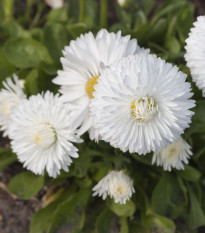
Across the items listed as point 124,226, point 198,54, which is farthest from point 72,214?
point 198,54

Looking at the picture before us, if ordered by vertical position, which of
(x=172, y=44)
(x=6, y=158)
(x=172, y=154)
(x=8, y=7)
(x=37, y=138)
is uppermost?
(x=8, y=7)

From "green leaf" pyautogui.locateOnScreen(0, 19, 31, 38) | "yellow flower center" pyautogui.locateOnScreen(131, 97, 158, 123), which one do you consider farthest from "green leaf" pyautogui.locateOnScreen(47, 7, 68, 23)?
"yellow flower center" pyautogui.locateOnScreen(131, 97, 158, 123)

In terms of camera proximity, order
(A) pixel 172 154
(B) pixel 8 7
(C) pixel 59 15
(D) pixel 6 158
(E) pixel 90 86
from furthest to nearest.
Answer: (B) pixel 8 7 < (C) pixel 59 15 < (D) pixel 6 158 < (A) pixel 172 154 < (E) pixel 90 86

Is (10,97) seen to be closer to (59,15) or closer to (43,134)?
(43,134)

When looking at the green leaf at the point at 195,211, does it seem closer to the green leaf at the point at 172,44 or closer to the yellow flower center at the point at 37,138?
the green leaf at the point at 172,44

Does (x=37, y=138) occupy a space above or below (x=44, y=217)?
above

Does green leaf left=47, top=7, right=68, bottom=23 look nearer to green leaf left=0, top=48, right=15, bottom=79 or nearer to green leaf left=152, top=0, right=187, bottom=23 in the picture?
green leaf left=0, top=48, right=15, bottom=79
